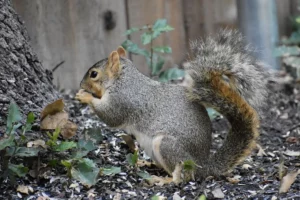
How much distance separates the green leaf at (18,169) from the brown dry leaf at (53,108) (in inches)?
16.4

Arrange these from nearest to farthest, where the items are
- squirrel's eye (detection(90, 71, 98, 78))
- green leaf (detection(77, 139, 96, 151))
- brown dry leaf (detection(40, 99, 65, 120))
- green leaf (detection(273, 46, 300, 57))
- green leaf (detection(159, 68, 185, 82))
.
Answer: green leaf (detection(77, 139, 96, 151)) < brown dry leaf (detection(40, 99, 65, 120)) < squirrel's eye (detection(90, 71, 98, 78)) < green leaf (detection(159, 68, 185, 82)) < green leaf (detection(273, 46, 300, 57))

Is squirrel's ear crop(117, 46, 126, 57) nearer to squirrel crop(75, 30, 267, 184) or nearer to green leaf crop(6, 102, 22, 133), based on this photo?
squirrel crop(75, 30, 267, 184)

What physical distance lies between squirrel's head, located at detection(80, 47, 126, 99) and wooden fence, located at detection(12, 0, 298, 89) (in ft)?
2.36

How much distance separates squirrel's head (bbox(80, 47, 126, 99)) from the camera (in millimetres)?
3658

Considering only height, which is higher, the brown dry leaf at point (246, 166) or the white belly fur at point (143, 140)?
the white belly fur at point (143, 140)

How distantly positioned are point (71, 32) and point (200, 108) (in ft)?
5.51

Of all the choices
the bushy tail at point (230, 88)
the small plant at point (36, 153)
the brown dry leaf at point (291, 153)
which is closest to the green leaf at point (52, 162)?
the small plant at point (36, 153)

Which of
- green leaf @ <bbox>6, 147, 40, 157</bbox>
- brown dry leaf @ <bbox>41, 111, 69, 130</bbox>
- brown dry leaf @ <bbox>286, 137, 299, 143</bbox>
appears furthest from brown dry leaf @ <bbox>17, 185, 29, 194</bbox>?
brown dry leaf @ <bbox>286, 137, 299, 143</bbox>

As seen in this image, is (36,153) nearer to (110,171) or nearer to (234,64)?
(110,171)

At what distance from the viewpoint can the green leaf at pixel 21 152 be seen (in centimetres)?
→ 293

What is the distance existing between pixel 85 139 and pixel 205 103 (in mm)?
631

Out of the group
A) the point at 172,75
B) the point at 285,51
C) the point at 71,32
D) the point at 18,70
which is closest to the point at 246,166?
the point at 172,75

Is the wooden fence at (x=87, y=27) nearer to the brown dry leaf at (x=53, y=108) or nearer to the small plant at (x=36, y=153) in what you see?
the brown dry leaf at (x=53, y=108)

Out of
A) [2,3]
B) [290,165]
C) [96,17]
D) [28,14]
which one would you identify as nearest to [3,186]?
[2,3]
